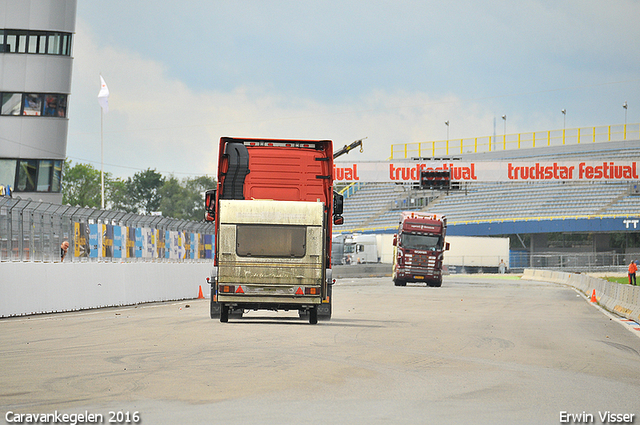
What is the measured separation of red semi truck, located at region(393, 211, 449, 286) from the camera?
4809cm

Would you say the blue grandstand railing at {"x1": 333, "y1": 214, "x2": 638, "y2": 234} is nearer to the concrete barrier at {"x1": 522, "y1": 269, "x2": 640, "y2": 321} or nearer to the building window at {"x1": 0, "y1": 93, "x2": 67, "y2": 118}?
the concrete barrier at {"x1": 522, "y1": 269, "x2": 640, "y2": 321}

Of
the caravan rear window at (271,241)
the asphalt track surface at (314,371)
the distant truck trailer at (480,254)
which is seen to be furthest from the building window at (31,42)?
the distant truck trailer at (480,254)

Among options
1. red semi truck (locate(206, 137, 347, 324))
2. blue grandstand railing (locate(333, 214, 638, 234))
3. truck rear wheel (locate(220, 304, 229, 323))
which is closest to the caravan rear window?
red semi truck (locate(206, 137, 347, 324))

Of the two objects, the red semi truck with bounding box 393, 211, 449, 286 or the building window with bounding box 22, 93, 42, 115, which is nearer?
the building window with bounding box 22, 93, 42, 115

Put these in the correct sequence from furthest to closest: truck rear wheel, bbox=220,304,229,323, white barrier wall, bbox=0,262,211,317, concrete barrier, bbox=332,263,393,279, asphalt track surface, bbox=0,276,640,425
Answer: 1. concrete barrier, bbox=332,263,393,279
2. white barrier wall, bbox=0,262,211,317
3. truck rear wheel, bbox=220,304,229,323
4. asphalt track surface, bbox=0,276,640,425

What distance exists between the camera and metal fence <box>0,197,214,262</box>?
2009 cm

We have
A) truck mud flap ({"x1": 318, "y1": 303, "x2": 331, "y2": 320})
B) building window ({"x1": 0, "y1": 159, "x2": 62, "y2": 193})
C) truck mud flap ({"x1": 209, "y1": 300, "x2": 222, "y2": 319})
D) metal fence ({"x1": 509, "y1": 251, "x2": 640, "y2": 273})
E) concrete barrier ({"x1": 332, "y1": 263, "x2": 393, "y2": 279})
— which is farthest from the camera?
metal fence ({"x1": 509, "y1": 251, "x2": 640, "y2": 273})

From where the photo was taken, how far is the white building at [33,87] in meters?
45.1

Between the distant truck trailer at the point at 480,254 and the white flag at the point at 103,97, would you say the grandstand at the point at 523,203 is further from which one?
the white flag at the point at 103,97

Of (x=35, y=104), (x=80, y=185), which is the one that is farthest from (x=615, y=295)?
(x=80, y=185)

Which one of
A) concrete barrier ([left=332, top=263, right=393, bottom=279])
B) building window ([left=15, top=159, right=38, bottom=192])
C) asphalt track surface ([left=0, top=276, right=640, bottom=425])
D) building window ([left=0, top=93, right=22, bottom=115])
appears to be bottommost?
asphalt track surface ([left=0, top=276, right=640, bottom=425])

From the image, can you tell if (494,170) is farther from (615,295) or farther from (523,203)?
(615,295)

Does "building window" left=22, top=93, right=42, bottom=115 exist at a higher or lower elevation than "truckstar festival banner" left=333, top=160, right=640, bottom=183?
higher

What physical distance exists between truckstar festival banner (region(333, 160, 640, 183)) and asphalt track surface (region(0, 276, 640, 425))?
3740 cm
